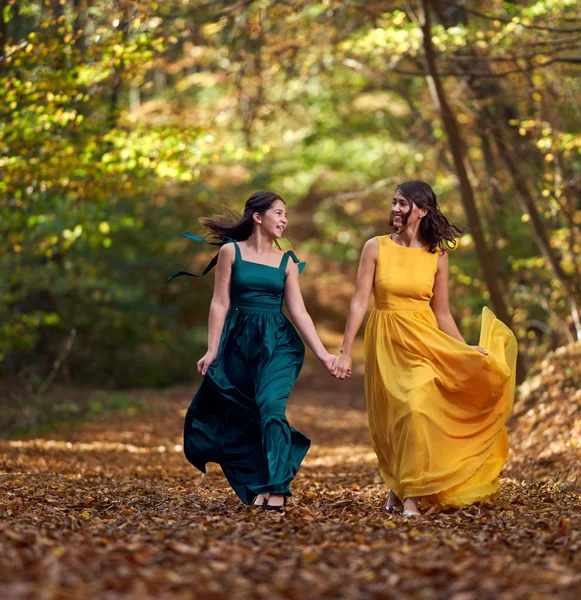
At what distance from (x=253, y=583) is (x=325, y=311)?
23.9m

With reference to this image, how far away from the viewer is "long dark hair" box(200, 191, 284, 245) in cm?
612

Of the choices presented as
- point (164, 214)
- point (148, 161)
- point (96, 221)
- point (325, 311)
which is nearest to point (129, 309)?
point (164, 214)

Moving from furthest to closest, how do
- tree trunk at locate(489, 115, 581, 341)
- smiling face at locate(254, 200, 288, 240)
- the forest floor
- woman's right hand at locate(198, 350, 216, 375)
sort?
tree trunk at locate(489, 115, 581, 341) → smiling face at locate(254, 200, 288, 240) → woman's right hand at locate(198, 350, 216, 375) → the forest floor

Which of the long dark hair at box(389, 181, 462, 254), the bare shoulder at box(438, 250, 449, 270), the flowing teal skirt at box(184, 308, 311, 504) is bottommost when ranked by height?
the flowing teal skirt at box(184, 308, 311, 504)

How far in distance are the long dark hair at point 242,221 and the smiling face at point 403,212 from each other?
769 mm

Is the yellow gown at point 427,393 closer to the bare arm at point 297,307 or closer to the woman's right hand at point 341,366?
the woman's right hand at point 341,366

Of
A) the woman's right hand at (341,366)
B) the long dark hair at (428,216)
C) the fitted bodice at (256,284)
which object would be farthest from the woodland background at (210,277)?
the long dark hair at (428,216)

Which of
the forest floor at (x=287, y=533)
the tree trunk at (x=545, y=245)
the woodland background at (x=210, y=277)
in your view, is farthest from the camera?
the tree trunk at (x=545, y=245)

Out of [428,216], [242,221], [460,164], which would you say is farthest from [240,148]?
[428,216]

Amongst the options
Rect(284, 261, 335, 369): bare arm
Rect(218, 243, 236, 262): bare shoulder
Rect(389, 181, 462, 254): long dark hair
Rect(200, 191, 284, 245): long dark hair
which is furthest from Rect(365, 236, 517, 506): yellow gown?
Rect(218, 243, 236, 262): bare shoulder

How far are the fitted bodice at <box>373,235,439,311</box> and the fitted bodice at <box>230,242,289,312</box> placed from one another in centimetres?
65

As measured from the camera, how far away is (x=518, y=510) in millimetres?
5645

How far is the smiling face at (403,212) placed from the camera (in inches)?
236

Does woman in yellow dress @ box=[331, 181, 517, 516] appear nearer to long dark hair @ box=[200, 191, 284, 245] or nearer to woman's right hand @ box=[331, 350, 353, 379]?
woman's right hand @ box=[331, 350, 353, 379]
